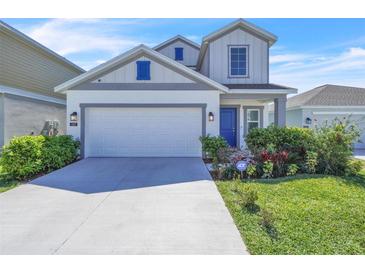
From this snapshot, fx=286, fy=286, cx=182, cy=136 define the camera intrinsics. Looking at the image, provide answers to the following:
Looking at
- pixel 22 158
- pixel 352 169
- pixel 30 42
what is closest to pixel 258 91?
pixel 352 169

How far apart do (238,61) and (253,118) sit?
137 inches

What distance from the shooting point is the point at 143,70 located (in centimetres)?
1212

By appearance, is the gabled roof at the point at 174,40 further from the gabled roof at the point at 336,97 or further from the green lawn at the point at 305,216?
the green lawn at the point at 305,216

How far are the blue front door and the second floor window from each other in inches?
86.4

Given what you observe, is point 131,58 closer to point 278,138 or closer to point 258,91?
point 258,91

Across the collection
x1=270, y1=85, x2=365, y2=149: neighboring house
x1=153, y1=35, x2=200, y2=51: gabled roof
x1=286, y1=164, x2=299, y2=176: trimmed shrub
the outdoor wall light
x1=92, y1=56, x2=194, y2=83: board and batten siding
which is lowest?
x1=286, y1=164, x2=299, y2=176: trimmed shrub

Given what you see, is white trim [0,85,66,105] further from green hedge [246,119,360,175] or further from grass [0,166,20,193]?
green hedge [246,119,360,175]

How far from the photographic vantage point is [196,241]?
4250mm

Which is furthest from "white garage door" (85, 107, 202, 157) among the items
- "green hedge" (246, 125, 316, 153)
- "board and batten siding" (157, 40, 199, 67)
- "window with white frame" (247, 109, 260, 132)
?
"board and batten siding" (157, 40, 199, 67)

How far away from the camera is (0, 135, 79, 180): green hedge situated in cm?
849
